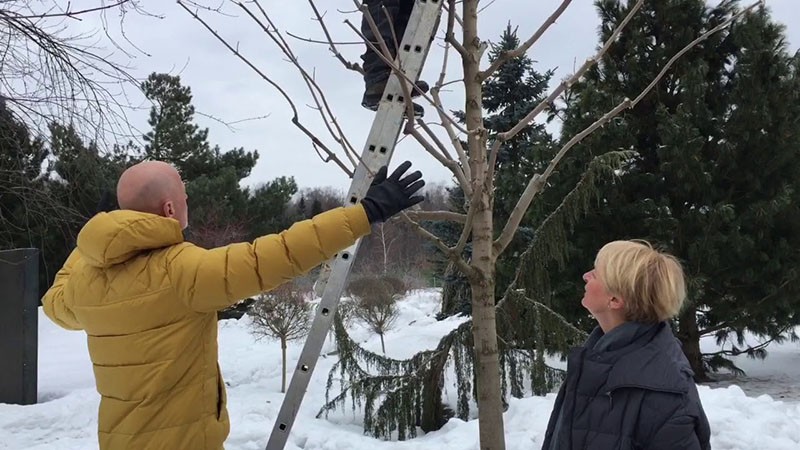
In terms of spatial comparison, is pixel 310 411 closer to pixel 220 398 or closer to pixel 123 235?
pixel 220 398

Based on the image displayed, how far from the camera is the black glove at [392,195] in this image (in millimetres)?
1755

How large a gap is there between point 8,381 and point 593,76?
29.6 feet

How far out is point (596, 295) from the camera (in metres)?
1.78

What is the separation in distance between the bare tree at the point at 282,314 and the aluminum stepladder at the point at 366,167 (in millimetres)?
8581

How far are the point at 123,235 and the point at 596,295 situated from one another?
4.21 feet

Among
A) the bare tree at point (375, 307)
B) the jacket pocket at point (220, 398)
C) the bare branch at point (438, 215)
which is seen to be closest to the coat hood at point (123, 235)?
the jacket pocket at point (220, 398)

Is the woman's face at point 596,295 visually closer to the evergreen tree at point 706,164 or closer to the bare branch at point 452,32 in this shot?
the bare branch at point 452,32

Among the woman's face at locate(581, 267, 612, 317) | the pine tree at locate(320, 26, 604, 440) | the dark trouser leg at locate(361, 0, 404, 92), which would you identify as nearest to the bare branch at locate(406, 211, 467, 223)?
the dark trouser leg at locate(361, 0, 404, 92)

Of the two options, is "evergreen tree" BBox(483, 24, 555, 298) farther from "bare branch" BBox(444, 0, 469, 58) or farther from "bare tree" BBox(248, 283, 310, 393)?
"bare branch" BBox(444, 0, 469, 58)

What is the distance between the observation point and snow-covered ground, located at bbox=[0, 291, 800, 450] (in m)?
5.38

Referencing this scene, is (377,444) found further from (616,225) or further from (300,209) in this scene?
(300,209)

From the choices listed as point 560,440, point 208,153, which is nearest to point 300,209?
point 208,153

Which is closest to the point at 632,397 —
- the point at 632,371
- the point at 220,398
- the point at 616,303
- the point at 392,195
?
the point at 632,371

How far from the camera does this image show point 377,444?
5.97 meters
